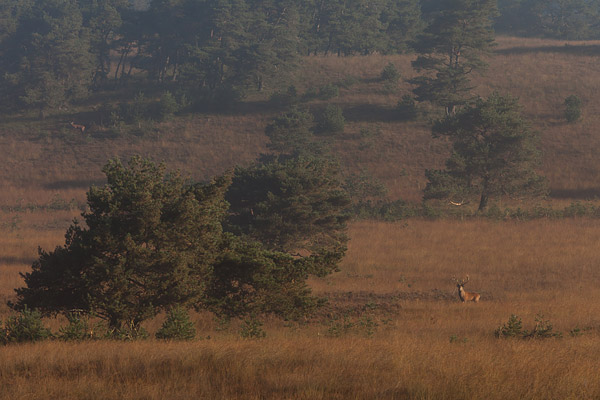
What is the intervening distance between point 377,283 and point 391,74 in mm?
51378

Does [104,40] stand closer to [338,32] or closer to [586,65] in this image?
[338,32]

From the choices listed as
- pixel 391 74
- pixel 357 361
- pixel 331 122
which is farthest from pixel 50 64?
pixel 357 361

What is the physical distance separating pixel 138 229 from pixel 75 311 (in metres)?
1.92

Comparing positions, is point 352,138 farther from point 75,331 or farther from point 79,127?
point 75,331

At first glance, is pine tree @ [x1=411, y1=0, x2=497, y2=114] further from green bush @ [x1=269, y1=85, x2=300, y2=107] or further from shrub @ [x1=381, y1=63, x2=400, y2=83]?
green bush @ [x1=269, y1=85, x2=300, y2=107]

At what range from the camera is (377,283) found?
20.8 metres

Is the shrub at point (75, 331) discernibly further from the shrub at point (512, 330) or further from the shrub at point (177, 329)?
the shrub at point (512, 330)

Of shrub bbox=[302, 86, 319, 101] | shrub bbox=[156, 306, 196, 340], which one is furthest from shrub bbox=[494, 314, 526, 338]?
shrub bbox=[302, 86, 319, 101]

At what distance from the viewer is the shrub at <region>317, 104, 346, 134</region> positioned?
5566 cm

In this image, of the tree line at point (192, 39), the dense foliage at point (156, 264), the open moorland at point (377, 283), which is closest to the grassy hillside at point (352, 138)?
the open moorland at point (377, 283)

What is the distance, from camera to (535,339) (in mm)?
11555

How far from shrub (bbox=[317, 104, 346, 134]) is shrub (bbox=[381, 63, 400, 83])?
14545 millimetres

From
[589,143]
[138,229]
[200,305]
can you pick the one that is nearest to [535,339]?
[200,305]

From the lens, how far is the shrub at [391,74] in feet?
224
